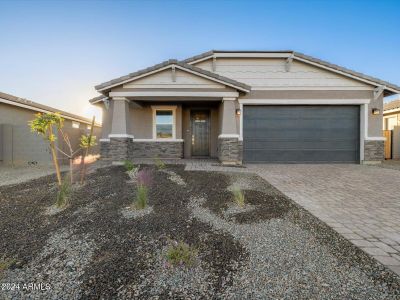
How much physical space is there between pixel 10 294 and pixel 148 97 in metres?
8.27

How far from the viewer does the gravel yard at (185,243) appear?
1.97m

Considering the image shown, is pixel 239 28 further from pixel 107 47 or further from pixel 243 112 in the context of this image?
pixel 107 47

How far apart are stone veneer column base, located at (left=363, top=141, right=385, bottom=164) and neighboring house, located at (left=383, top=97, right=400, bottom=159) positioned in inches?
144

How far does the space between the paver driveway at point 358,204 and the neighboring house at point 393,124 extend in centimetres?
729

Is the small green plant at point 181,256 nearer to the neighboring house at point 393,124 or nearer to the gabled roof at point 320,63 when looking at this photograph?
the gabled roof at point 320,63

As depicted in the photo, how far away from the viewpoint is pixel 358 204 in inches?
170

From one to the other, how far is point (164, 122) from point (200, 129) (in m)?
2.00

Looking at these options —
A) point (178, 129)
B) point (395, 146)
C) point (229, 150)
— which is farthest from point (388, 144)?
point (178, 129)

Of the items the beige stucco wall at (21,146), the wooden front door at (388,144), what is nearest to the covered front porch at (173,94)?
the beige stucco wall at (21,146)

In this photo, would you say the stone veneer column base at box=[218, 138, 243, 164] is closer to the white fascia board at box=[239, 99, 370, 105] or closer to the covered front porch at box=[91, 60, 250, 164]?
the covered front porch at box=[91, 60, 250, 164]

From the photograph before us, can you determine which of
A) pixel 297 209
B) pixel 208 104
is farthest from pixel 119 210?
pixel 208 104

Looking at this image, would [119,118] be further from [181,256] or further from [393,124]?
[393,124]

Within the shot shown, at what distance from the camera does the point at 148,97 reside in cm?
945

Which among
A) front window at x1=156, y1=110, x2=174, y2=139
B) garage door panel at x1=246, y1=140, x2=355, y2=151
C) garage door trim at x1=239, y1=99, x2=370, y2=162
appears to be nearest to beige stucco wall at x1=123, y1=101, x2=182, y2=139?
front window at x1=156, y1=110, x2=174, y2=139
